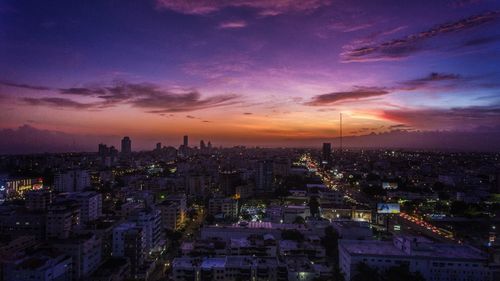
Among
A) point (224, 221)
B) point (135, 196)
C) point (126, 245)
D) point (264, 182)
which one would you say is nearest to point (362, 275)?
point (126, 245)

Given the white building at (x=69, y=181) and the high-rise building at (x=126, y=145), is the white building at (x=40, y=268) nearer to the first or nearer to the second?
the white building at (x=69, y=181)

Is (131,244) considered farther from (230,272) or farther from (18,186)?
(18,186)

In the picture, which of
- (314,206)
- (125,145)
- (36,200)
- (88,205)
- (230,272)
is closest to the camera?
(230,272)

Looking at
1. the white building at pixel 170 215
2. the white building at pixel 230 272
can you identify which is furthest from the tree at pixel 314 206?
the white building at pixel 230 272

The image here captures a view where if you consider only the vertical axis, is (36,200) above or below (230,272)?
above

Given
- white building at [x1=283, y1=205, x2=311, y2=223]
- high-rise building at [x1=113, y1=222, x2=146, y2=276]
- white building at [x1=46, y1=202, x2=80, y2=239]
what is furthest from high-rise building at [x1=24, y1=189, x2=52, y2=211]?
white building at [x1=283, y1=205, x2=311, y2=223]

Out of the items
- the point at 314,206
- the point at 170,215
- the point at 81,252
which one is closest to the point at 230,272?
the point at 81,252

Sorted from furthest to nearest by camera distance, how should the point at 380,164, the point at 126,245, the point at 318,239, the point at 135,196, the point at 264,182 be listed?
the point at 380,164 → the point at 264,182 → the point at 135,196 → the point at 318,239 → the point at 126,245

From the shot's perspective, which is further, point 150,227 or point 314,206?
point 314,206

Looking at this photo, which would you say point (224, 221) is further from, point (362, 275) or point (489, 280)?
point (489, 280)

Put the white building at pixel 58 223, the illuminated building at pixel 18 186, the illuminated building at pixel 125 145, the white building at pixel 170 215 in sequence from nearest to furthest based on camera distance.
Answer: the white building at pixel 58 223 < the white building at pixel 170 215 < the illuminated building at pixel 18 186 < the illuminated building at pixel 125 145

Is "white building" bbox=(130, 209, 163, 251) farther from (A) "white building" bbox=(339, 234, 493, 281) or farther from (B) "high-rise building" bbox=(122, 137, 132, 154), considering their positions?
(B) "high-rise building" bbox=(122, 137, 132, 154)
